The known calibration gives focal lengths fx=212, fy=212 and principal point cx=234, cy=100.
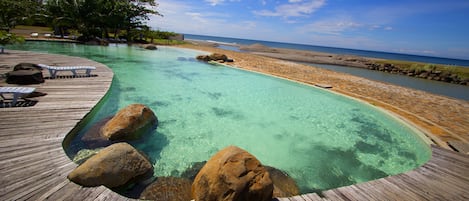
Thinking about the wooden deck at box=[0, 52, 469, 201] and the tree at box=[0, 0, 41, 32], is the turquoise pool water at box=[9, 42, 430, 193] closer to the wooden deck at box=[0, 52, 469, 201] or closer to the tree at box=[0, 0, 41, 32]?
the wooden deck at box=[0, 52, 469, 201]

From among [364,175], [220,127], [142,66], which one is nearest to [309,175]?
[364,175]

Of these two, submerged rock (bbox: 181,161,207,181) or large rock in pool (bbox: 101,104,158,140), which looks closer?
submerged rock (bbox: 181,161,207,181)

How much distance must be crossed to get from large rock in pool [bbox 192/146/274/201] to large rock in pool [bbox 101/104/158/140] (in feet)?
9.65

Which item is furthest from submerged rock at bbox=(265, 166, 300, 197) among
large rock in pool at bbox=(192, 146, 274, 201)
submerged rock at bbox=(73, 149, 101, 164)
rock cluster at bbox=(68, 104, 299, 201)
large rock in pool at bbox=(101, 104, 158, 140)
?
submerged rock at bbox=(73, 149, 101, 164)

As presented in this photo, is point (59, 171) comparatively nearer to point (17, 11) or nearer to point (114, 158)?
point (114, 158)

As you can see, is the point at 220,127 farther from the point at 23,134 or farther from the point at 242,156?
the point at 23,134

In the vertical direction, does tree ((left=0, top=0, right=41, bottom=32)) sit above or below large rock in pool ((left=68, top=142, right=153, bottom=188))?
above

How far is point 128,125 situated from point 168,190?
238 cm

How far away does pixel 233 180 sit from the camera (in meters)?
2.86

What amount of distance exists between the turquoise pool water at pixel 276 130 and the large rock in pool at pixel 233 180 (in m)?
1.73

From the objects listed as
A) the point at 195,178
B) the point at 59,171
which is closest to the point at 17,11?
the point at 59,171

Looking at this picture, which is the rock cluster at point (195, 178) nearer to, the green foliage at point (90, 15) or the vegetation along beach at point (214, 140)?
the vegetation along beach at point (214, 140)

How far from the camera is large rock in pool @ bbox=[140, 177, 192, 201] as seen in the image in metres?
3.57

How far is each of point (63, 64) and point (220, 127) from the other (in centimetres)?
973
